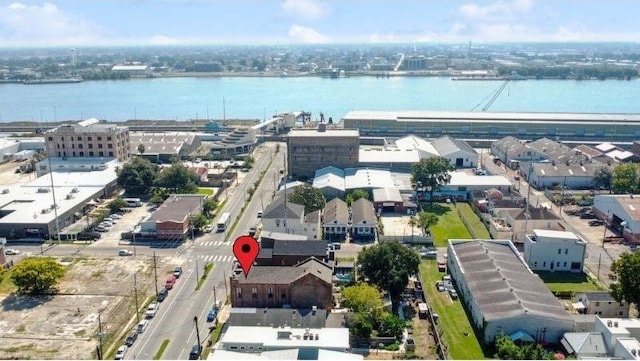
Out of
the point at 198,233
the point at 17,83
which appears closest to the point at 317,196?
the point at 198,233

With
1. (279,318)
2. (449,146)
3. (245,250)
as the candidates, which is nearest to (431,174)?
(449,146)

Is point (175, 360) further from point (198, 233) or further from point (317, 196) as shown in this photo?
point (317, 196)

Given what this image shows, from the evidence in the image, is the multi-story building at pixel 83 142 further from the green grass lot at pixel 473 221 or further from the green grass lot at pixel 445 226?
the green grass lot at pixel 473 221

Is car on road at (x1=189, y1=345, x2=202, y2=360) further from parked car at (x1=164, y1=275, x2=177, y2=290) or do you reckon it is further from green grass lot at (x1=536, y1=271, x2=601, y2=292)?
green grass lot at (x1=536, y1=271, x2=601, y2=292)

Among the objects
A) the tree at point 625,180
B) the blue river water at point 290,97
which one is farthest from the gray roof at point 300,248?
the blue river water at point 290,97

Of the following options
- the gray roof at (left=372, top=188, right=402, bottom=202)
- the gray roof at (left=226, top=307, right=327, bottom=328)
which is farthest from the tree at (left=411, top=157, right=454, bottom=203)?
the gray roof at (left=226, top=307, right=327, bottom=328)

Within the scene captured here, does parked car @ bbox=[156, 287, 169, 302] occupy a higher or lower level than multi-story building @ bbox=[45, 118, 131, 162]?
lower

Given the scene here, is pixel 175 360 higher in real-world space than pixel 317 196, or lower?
lower
